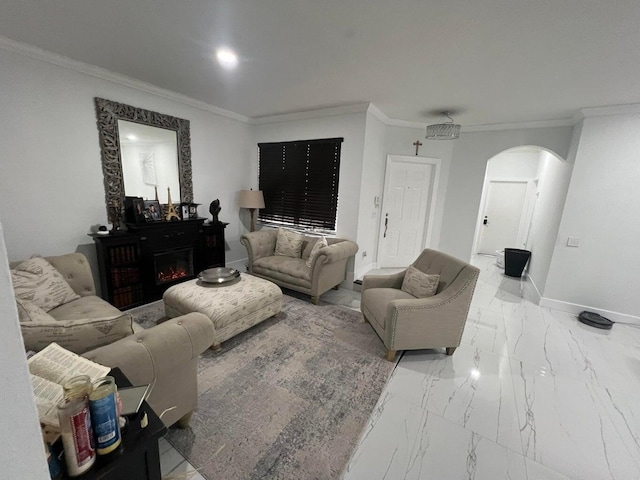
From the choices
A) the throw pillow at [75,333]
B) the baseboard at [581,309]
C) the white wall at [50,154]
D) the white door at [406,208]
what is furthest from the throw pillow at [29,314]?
the baseboard at [581,309]

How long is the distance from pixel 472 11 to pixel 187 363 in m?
2.86

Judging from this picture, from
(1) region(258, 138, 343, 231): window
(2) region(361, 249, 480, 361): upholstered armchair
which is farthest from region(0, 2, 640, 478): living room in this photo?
(2) region(361, 249, 480, 361): upholstered armchair

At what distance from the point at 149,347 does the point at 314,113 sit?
3.80m

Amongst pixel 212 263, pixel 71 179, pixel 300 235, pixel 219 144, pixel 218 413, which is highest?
pixel 219 144

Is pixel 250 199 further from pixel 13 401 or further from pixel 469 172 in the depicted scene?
pixel 13 401

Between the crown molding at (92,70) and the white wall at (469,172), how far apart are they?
4201 millimetres

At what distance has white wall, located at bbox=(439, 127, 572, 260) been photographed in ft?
13.0

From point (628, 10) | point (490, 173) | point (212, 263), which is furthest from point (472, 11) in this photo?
point (490, 173)

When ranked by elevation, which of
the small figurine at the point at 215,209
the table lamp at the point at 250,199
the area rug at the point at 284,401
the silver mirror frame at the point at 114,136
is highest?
the silver mirror frame at the point at 114,136

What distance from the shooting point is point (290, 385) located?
2.10 meters

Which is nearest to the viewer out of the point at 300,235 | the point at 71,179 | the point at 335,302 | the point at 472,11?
the point at 472,11

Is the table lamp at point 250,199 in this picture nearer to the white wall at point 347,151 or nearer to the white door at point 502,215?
the white wall at point 347,151

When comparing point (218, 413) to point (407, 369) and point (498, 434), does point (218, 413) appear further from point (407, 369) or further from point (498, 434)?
point (498, 434)

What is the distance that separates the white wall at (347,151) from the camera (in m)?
3.80
